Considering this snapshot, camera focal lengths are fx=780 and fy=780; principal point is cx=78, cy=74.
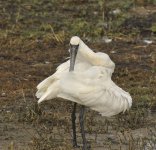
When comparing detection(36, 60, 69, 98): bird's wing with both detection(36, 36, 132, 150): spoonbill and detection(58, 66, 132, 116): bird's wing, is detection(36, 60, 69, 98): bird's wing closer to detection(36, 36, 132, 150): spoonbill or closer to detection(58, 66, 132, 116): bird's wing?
detection(36, 36, 132, 150): spoonbill

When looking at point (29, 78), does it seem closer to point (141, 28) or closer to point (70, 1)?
point (141, 28)

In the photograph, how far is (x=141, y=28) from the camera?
1464 cm

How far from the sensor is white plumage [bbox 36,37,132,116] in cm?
800

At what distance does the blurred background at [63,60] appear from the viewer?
893cm

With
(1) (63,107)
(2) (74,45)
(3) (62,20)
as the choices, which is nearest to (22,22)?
(3) (62,20)

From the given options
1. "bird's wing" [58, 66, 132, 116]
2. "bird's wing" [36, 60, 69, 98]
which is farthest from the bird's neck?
"bird's wing" [58, 66, 132, 116]

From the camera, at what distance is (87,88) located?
8.05 metres

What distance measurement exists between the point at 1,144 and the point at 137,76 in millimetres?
3832

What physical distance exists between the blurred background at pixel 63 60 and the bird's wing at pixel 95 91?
43 centimetres

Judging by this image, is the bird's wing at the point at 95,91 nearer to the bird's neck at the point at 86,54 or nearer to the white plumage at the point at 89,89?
the white plumage at the point at 89,89

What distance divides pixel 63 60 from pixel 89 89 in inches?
189

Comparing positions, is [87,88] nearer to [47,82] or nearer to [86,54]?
[47,82]

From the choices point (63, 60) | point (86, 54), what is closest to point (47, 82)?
point (86, 54)

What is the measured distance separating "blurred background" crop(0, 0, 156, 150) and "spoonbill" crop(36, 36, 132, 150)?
0.42 m
